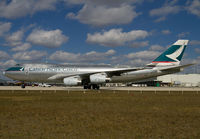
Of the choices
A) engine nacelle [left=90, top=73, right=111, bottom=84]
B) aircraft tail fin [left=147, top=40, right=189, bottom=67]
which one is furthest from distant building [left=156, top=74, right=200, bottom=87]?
engine nacelle [left=90, top=73, right=111, bottom=84]

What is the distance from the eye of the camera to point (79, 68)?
45750mm

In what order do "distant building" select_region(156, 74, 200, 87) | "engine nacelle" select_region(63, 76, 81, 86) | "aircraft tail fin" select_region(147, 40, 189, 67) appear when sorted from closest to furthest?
1. "engine nacelle" select_region(63, 76, 81, 86)
2. "aircraft tail fin" select_region(147, 40, 189, 67)
3. "distant building" select_region(156, 74, 200, 87)

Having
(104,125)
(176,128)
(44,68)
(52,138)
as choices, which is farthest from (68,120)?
(44,68)

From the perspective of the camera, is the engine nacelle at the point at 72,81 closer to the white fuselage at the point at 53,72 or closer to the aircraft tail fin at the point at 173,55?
the white fuselage at the point at 53,72

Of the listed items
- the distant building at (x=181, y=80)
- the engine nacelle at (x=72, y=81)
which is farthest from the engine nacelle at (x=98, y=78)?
the distant building at (x=181, y=80)

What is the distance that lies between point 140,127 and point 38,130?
4630 mm

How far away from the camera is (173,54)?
47.3 meters

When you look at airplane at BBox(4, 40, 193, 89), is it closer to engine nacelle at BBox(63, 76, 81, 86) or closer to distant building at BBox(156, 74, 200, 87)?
engine nacelle at BBox(63, 76, 81, 86)

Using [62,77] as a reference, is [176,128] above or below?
below

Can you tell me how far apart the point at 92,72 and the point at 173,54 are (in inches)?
752

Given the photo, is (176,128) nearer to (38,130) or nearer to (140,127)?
(140,127)

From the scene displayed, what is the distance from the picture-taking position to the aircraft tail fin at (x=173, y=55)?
1859 inches

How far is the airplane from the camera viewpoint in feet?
138

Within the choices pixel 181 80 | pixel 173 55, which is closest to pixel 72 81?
pixel 173 55
